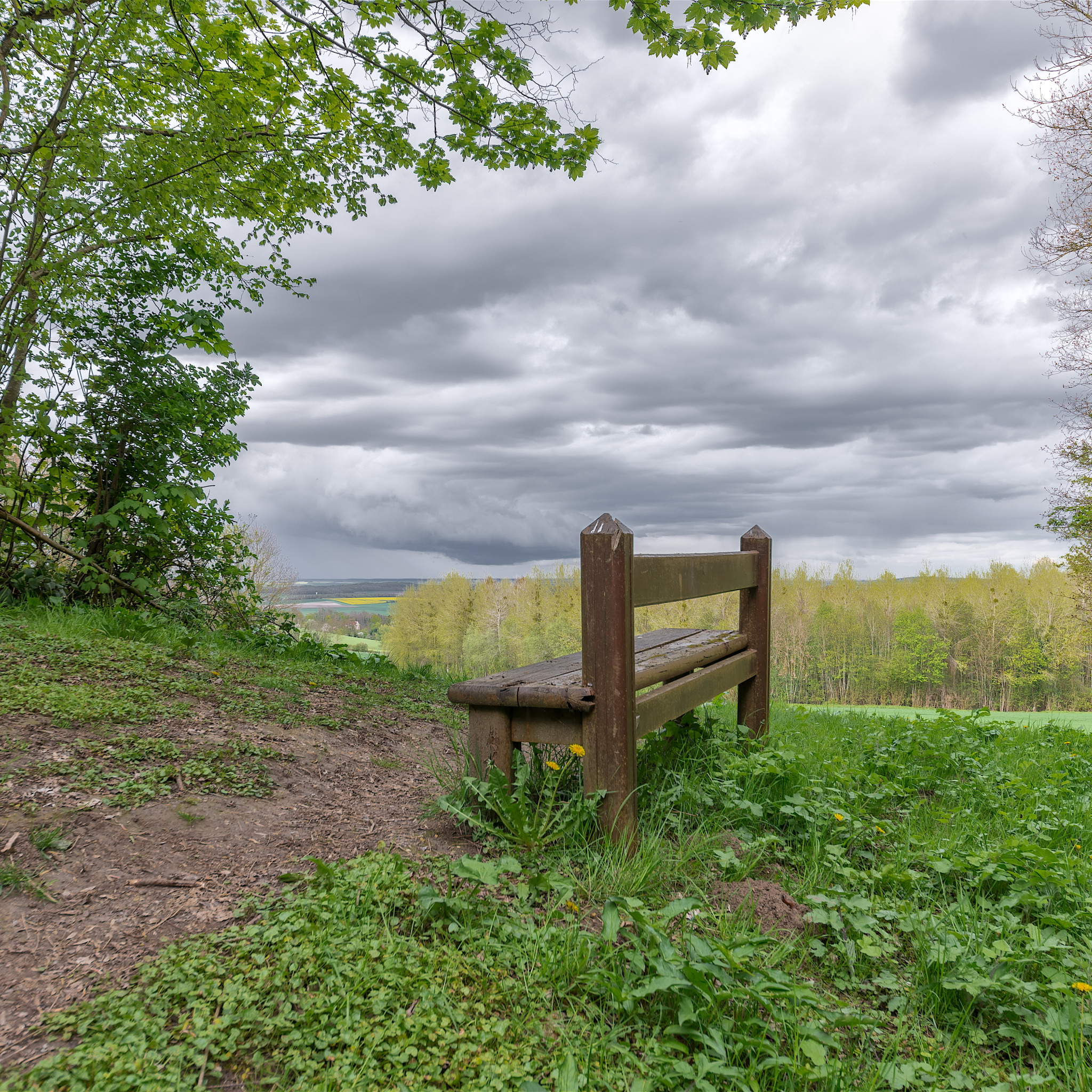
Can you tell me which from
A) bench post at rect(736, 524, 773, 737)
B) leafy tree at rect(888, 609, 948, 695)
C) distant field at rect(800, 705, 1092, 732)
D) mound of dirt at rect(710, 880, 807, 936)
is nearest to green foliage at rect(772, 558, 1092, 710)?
leafy tree at rect(888, 609, 948, 695)

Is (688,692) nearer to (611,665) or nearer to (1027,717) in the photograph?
(611,665)

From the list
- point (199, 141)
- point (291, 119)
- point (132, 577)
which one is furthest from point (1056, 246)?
point (132, 577)

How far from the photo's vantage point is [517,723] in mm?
3195

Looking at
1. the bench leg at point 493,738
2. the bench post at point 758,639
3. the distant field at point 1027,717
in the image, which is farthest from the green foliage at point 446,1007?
the distant field at point 1027,717

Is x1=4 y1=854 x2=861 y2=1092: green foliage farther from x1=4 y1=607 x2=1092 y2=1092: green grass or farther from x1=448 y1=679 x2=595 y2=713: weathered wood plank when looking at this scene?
x1=448 y1=679 x2=595 y2=713: weathered wood plank

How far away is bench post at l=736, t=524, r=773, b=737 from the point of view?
552 cm

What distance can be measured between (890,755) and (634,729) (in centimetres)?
329

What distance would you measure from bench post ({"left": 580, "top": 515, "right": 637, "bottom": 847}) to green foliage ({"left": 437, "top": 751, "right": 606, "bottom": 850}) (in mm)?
101

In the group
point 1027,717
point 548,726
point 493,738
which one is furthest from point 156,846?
point 1027,717

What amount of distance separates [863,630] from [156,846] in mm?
60953

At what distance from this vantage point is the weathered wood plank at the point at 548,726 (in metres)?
3.10

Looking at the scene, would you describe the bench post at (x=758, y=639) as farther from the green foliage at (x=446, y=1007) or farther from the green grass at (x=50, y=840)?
the green grass at (x=50, y=840)

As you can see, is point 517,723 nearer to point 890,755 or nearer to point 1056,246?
point 890,755

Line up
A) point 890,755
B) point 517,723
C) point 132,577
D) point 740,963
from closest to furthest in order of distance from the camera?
point 740,963
point 517,723
point 890,755
point 132,577
